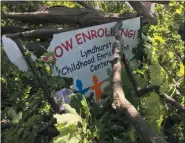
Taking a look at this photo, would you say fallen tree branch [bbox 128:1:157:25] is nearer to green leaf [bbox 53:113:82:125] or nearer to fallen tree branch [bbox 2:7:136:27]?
fallen tree branch [bbox 2:7:136:27]

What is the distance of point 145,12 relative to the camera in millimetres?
2799

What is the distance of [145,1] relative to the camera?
3.09 meters

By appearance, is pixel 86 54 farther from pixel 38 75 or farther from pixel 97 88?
pixel 38 75

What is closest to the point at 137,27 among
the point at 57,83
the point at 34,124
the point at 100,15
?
the point at 100,15

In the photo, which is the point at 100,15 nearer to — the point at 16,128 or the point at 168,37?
the point at 168,37

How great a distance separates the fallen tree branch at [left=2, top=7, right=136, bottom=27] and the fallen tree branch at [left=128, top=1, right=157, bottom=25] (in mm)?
76

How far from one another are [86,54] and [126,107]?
70cm

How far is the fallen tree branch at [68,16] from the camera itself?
2797mm

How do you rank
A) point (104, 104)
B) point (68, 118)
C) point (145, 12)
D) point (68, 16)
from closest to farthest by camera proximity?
point (68, 118)
point (104, 104)
point (145, 12)
point (68, 16)

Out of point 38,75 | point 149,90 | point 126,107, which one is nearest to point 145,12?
point 149,90

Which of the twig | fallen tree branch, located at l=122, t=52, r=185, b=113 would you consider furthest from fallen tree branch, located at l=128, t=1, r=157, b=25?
the twig

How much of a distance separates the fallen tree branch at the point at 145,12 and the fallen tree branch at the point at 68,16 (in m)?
0.08

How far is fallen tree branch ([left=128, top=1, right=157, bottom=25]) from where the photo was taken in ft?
8.95

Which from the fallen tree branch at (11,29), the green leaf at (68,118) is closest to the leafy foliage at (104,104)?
the green leaf at (68,118)
